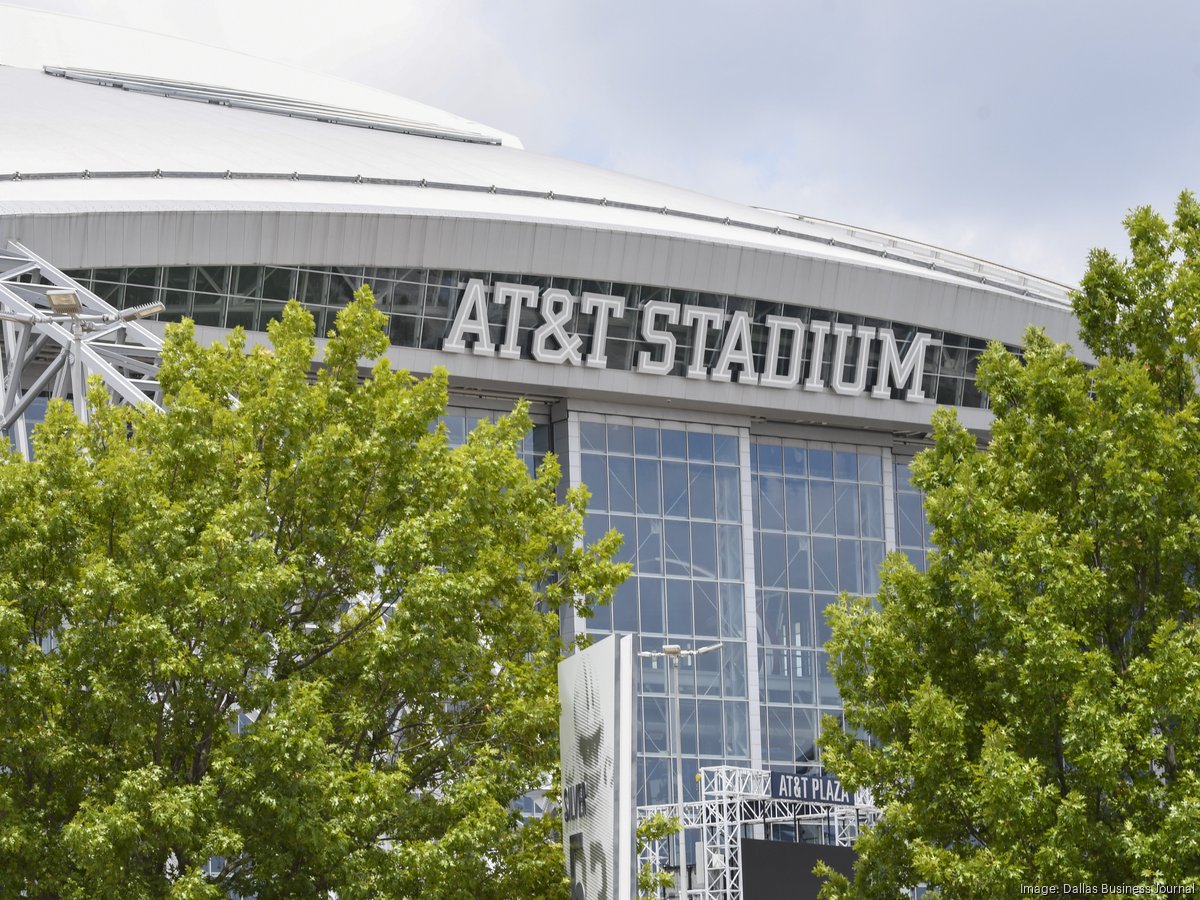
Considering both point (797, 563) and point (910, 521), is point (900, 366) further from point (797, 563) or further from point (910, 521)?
point (797, 563)

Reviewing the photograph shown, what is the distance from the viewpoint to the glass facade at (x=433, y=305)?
3831 cm

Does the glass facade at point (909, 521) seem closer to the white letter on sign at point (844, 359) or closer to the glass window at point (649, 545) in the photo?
the white letter on sign at point (844, 359)

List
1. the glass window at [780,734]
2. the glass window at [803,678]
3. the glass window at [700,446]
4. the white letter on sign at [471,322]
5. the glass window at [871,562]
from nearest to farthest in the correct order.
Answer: the white letter on sign at [471,322] < the glass window at [780,734] < the glass window at [803,678] < the glass window at [700,446] < the glass window at [871,562]

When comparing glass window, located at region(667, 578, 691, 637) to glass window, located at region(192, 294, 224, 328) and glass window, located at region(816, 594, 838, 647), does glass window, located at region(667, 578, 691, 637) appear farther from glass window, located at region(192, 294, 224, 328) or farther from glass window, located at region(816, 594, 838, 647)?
glass window, located at region(192, 294, 224, 328)

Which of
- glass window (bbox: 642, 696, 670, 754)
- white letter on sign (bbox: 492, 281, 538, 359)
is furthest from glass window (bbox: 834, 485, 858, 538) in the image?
white letter on sign (bbox: 492, 281, 538, 359)

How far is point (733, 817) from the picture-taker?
39312 millimetres

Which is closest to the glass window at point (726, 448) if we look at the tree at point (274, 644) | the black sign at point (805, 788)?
the black sign at point (805, 788)

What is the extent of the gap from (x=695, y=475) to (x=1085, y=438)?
2517cm

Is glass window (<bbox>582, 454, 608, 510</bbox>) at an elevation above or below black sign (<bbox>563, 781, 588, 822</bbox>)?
above

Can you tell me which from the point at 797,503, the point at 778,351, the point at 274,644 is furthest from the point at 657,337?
the point at 274,644

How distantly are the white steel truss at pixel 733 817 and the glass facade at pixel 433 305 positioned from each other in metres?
10.9

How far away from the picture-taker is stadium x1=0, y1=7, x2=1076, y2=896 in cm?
3888

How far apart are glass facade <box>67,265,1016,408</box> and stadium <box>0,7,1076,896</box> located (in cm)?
6

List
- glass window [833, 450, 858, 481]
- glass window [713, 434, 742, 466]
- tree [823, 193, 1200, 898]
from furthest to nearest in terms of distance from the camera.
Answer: glass window [833, 450, 858, 481] → glass window [713, 434, 742, 466] → tree [823, 193, 1200, 898]
